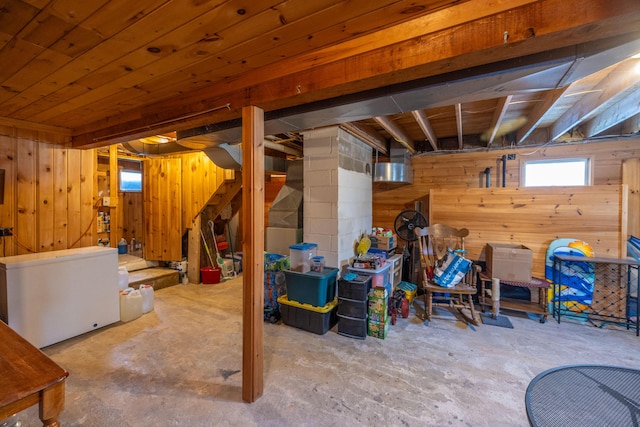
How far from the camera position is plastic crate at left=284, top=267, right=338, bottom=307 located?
2.84 m

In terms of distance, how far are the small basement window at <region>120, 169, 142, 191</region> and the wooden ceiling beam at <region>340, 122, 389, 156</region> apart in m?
4.77

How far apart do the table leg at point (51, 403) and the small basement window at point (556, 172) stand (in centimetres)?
488

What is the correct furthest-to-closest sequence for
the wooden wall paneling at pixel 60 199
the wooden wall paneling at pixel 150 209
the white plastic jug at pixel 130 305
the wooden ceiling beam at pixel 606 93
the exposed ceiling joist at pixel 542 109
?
the wooden wall paneling at pixel 150 209 → the white plastic jug at pixel 130 305 → the wooden wall paneling at pixel 60 199 → the exposed ceiling joist at pixel 542 109 → the wooden ceiling beam at pixel 606 93

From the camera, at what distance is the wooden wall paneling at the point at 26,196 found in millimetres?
2766

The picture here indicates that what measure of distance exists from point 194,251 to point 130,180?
2.45 m

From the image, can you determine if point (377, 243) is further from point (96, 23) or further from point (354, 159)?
point (96, 23)

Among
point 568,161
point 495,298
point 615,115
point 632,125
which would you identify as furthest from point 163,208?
point 632,125

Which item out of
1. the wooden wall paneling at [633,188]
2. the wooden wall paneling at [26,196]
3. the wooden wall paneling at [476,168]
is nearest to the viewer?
the wooden wall paneling at [26,196]

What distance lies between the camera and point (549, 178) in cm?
396

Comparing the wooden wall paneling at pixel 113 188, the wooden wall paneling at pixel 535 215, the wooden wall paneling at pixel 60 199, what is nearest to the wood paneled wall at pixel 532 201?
the wooden wall paneling at pixel 535 215

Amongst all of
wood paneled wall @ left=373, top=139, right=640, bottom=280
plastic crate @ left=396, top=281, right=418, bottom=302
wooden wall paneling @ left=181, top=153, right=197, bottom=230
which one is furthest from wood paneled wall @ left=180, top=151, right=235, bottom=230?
wood paneled wall @ left=373, top=139, right=640, bottom=280

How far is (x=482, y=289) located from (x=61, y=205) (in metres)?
4.91

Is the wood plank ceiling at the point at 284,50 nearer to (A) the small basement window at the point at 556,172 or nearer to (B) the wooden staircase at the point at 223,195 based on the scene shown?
(A) the small basement window at the point at 556,172

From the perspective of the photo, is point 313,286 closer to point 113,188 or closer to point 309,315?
point 309,315
